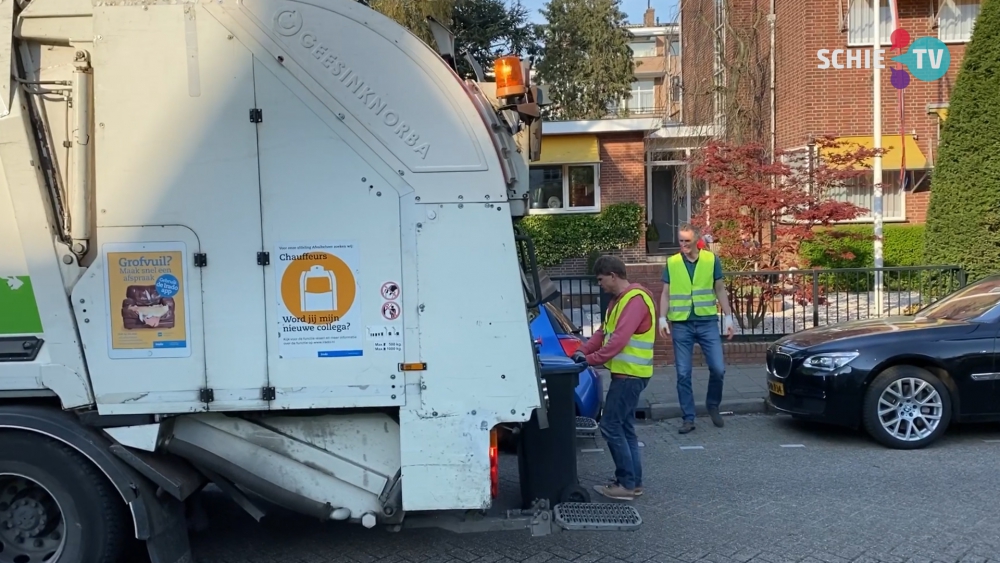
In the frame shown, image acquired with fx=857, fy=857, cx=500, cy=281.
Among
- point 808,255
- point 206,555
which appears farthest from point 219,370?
point 808,255

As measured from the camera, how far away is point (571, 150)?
19.9 m

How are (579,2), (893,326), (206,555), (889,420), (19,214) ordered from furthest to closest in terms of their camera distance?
(579,2) → (893,326) → (889,420) → (206,555) → (19,214)

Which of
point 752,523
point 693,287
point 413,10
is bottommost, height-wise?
point 752,523

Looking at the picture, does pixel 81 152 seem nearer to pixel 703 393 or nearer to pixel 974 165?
pixel 703 393

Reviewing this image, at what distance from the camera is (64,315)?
399 cm

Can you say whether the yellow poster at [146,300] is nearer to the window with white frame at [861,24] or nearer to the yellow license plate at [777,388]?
the yellow license plate at [777,388]

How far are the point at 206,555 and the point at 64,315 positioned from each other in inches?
72.2

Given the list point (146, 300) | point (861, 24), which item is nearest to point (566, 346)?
point (146, 300)

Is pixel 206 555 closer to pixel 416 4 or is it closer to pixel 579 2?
pixel 416 4

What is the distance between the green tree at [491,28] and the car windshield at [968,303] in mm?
20754

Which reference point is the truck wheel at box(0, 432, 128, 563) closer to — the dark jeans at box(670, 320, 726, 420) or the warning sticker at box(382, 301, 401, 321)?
the warning sticker at box(382, 301, 401, 321)

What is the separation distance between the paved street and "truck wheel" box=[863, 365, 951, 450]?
14 cm

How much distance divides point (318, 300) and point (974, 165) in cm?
1122

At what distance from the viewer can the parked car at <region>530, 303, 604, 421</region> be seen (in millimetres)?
6848
